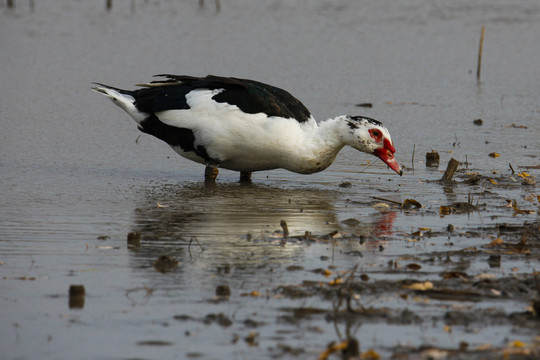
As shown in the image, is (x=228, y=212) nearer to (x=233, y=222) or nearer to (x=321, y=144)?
(x=233, y=222)

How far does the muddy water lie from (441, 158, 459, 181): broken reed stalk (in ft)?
0.40

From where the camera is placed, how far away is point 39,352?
4.02m

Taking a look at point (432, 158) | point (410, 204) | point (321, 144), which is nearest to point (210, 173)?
point (321, 144)

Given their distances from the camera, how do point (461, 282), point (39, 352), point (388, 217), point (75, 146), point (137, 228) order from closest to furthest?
1. point (39, 352)
2. point (461, 282)
3. point (137, 228)
4. point (388, 217)
5. point (75, 146)

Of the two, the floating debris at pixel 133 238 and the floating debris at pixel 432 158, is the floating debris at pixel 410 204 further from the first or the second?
the floating debris at pixel 133 238

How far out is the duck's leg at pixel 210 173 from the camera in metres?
8.55

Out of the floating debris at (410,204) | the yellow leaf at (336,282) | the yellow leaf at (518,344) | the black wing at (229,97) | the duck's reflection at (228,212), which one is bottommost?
the yellow leaf at (518,344)

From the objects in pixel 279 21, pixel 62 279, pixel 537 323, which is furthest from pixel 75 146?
pixel 279 21

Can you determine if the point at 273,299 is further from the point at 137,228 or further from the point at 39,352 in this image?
the point at 137,228

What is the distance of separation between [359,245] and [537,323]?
177 cm

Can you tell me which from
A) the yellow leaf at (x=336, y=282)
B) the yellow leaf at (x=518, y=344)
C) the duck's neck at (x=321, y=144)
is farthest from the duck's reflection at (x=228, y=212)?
the yellow leaf at (x=518, y=344)

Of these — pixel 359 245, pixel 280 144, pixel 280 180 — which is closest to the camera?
pixel 359 245

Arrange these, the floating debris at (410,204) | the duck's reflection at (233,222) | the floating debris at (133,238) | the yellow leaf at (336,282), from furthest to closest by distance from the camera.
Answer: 1. the floating debris at (410,204)
2. the floating debris at (133,238)
3. the duck's reflection at (233,222)
4. the yellow leaf at (336,282)

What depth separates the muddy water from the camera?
427cm
